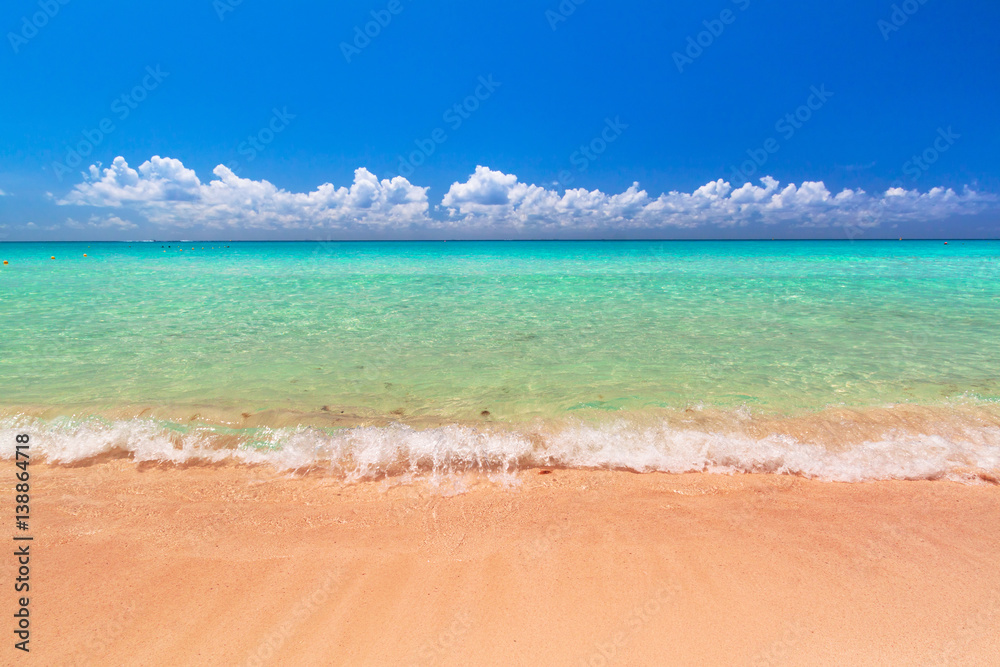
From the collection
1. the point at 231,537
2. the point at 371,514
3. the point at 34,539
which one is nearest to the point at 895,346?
the point at 371,514

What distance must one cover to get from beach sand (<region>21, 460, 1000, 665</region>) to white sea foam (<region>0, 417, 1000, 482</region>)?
0.29 m

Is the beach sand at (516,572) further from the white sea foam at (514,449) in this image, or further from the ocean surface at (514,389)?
the ocean surface at (514,389)

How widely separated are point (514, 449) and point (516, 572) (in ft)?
5.79

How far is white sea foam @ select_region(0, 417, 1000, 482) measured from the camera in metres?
4.18

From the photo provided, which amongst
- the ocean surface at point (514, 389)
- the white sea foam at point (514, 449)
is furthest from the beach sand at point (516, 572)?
the ocean surface at point (514, 389)

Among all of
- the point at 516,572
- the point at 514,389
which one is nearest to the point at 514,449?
the point at 516,572

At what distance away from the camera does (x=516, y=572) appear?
2.84 meters

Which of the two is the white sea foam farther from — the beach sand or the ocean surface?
the beach sand

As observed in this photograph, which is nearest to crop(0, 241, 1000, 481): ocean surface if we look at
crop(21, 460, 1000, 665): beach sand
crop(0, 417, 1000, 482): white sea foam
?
crop(0, 417, 1000, 482): white sea foam

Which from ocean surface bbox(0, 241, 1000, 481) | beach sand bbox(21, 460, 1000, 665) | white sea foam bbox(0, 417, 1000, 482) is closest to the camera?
beach sand bbox(21, 460, 1000, 665)

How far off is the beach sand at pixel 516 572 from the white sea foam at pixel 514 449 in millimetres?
287

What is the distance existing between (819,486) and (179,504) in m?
5.78

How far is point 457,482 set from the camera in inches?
158

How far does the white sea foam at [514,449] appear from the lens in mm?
4180
